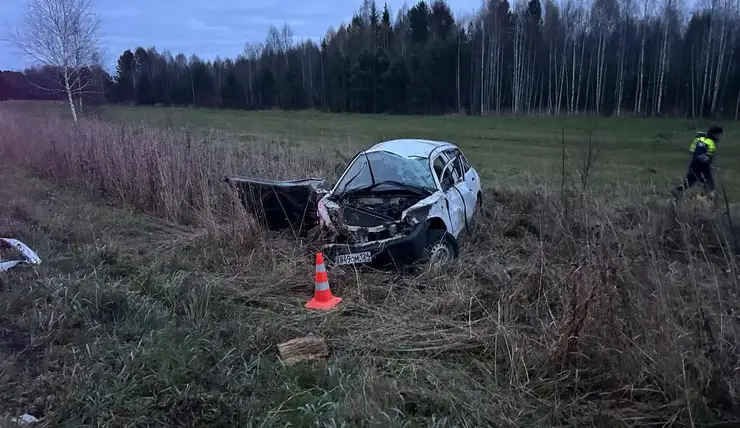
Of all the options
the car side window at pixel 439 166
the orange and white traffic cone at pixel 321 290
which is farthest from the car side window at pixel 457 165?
the orange and white traffic cone at pixel 321 290

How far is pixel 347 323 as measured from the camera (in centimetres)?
457

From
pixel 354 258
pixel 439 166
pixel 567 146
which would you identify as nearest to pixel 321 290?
pixel 354 258

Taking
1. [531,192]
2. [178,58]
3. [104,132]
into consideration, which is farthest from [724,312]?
[178,58]

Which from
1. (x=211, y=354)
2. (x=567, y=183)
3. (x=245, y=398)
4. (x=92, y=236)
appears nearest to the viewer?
(x=245, y=398)

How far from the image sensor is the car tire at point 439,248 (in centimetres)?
574

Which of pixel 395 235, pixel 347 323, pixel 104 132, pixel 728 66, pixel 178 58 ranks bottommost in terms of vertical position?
pixel 347 323

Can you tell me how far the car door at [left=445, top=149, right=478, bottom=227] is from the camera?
7.41 meters

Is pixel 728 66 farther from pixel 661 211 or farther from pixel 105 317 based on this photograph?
pixel 105 317

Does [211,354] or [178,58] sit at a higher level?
[178,58]

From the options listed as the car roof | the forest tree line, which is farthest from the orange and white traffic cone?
the forest tree line

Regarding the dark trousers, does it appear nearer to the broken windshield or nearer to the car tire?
the broken windshield

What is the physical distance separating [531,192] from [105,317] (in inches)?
312

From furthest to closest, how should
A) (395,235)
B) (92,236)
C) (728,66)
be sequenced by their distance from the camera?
1. (728,66)
2. (92,236)
3. (395,235)

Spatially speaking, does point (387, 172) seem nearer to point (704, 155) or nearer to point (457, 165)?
point (457, 165)
